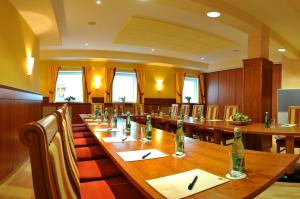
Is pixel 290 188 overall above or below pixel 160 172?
below

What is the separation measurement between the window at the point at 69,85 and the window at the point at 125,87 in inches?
53.6

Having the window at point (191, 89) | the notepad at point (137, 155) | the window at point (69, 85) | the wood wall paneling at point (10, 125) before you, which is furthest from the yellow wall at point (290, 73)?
the notepad at point (137, 155)

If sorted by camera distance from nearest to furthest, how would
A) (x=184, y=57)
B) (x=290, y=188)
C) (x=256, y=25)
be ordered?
(x=290, y=188)
(x=256, y=25)
(x=184, y=57)

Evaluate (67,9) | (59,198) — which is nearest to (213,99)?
(67,9)

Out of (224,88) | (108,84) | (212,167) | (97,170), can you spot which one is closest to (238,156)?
(212,167)

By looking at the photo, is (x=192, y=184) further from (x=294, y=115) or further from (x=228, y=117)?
(x=228, y=117)

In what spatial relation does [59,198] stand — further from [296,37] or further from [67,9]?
[296,37]

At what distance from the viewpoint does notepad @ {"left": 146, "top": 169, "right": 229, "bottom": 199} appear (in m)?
0.88

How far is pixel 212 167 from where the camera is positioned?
3.94 ft

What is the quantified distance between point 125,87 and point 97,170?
7982 millimetres

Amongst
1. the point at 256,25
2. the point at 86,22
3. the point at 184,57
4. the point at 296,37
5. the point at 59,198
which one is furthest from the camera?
the point at 184,57

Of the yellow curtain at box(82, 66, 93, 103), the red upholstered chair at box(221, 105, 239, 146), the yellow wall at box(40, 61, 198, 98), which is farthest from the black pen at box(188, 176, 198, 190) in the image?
the yellow wall at box(40, 61, 198, 98)

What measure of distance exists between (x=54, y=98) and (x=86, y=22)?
14.5 ft

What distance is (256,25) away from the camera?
4820 millimetres
